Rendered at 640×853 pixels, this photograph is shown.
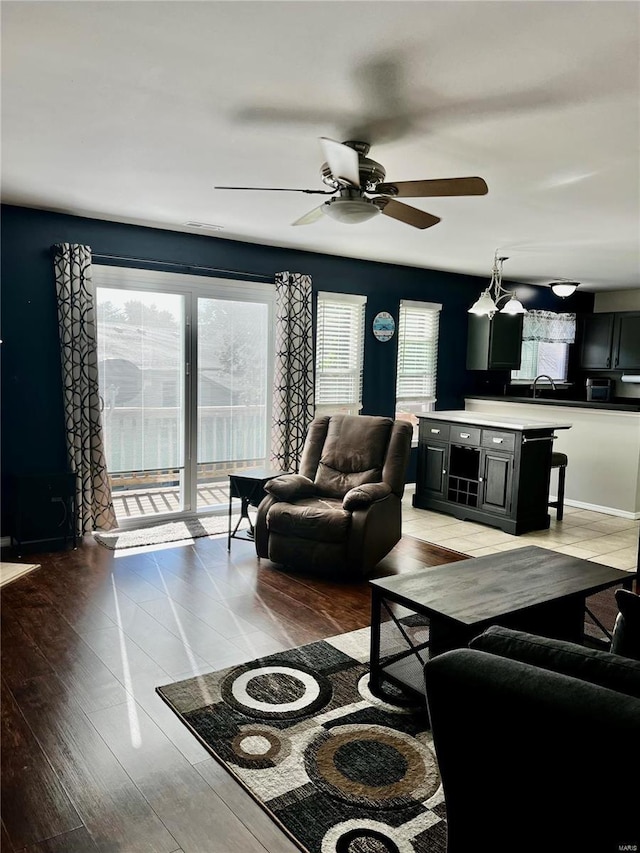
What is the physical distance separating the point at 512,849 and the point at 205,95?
9.13 ft

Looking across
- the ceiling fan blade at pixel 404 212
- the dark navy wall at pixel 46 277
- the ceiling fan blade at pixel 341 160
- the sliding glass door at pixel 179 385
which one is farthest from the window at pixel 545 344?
the ceiling fan blade at pixel 341 160

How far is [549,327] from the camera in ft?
28.6

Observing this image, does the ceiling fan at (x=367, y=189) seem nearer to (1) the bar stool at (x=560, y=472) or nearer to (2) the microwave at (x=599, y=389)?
(1) the bar stool at (x=560, y=472)

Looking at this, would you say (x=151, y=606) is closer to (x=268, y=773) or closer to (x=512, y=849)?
(x=268, y=773)

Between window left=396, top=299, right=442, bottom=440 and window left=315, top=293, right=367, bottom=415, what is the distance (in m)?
0.63

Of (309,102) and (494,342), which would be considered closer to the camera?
(309,102)

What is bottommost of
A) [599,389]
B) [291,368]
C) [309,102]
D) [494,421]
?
[494,421]

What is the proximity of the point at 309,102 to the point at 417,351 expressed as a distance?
4861 millimetres

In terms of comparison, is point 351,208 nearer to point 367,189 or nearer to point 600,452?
point 367,189

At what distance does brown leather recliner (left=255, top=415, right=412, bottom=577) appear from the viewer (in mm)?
4152

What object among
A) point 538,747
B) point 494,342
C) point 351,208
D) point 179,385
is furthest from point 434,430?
point 538,747

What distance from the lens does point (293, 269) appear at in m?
6.22

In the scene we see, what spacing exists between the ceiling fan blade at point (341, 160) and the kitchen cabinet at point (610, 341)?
272 inches

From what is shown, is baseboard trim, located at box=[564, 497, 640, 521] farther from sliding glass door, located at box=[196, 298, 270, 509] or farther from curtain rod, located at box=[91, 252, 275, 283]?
curtain rod, located at box=[91, 252, 275, 283]
